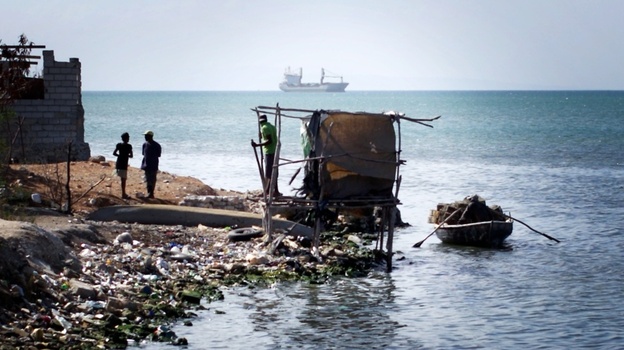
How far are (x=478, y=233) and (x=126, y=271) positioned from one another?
28.7ft

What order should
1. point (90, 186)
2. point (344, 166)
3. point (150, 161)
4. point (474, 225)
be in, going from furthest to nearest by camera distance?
point (90, 186) < point (150, 161) < point (474, 225) < point (344, 166)

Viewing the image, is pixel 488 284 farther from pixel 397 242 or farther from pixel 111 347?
pixel 111 347

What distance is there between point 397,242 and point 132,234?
629 cm

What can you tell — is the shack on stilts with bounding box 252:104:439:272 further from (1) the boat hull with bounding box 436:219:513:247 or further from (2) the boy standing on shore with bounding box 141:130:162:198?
(2) the boy standing on shore with bounding box 141:130:162:198

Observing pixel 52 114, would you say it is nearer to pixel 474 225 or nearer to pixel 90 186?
pixel 90 186

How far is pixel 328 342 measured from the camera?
43.4ft

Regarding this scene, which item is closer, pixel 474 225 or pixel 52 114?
pixel 474 225

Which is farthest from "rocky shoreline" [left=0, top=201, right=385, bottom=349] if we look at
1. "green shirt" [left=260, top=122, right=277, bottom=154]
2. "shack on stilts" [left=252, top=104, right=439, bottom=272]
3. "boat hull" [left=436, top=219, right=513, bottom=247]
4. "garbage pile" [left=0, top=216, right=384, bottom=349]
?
"green shirt" [left=260, top=122, right=277, bottom=154]

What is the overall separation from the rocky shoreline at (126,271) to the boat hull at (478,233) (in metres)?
1.72

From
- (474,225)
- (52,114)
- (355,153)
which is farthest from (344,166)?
(52,114)

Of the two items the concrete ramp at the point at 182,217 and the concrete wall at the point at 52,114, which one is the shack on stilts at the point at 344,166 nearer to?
the concrete ramp at the point at 182,217

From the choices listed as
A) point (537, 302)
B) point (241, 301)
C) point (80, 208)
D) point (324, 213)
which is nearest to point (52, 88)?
point (80, 208)

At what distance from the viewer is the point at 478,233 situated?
21.1 metres

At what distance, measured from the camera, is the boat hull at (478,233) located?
20938 mm
